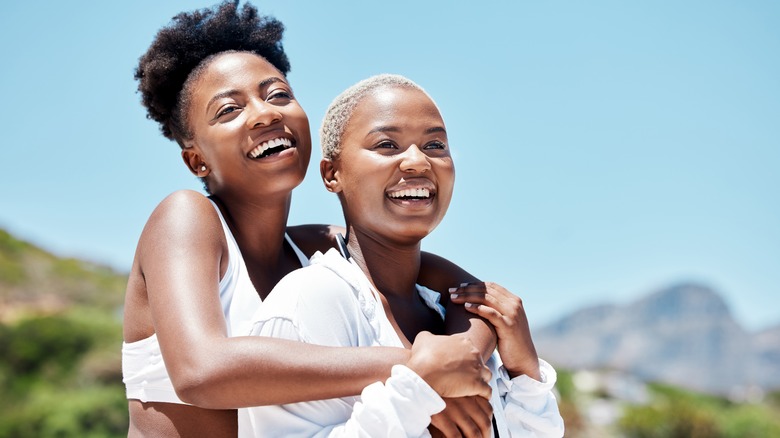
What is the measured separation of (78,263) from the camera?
30.2 m

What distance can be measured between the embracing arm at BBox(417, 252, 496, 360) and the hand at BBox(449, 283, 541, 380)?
3 centimetres

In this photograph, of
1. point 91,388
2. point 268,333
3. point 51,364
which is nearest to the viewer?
point 268,333

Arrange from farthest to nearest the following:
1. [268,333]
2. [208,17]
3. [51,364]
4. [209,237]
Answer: [51,364]
[208,17]
[209,237]
[268,333]

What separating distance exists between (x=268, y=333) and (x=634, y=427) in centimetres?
2230

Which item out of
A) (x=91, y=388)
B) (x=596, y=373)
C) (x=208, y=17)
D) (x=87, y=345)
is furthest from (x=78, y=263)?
(x=208, y=17)

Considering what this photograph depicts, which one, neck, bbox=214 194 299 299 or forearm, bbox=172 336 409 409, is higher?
neck, bbox=214 194 299 299

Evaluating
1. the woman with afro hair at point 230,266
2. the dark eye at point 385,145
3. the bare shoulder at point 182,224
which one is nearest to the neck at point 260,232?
the woman with afro hair at point 230,266

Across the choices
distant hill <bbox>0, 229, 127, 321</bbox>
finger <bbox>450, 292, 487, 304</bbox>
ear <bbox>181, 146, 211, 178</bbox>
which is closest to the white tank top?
ear <bbox>181, 146, 211, 178</bbox>

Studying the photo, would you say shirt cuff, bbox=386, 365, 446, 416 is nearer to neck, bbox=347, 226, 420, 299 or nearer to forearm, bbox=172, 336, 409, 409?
forearm, bbox=172, 336, 409, 409

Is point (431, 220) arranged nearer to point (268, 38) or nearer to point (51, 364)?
point (268, 38)

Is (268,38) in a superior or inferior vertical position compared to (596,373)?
inferior

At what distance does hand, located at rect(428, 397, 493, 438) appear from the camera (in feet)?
8.58

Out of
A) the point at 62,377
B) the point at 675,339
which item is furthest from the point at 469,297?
the point at 675,339

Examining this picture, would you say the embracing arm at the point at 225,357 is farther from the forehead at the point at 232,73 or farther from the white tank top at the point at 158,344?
the forehead at the point at 232,73
